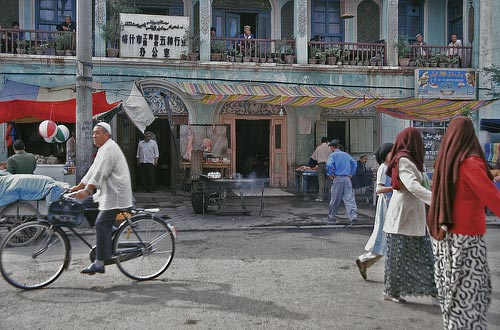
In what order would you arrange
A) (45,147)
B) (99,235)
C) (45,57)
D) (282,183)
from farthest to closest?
(282,183)
(45,147)
(45,57)
(99,235)

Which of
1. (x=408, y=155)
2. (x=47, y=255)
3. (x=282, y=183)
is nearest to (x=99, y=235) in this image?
(x=47, y=255)

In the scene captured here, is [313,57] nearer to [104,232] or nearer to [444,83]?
[444,83]

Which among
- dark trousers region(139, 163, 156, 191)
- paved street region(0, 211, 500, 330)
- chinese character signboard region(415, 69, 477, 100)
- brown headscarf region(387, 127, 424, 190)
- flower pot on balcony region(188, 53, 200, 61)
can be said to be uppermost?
flower pot on balcony region(188, 53, 200, 61)

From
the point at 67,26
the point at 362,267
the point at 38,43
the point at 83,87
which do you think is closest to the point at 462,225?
the point at 362,267

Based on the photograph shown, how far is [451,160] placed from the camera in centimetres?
354

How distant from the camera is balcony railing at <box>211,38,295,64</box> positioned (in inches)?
625

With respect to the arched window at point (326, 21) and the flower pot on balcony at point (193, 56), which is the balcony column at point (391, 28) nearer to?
the arched window at point (326, 21)

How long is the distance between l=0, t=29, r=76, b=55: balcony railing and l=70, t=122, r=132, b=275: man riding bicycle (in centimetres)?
1055

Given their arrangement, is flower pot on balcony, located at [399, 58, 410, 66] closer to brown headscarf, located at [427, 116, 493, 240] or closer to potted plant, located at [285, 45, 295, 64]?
potted plant, located at [285, 45, 295, 64]

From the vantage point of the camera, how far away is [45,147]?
1566cm

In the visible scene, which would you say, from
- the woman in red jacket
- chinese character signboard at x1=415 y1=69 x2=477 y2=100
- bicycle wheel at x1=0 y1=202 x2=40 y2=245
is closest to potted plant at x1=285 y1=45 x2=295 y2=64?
chinese character signboard at x1=415 y1=69 x2=477 y2=100

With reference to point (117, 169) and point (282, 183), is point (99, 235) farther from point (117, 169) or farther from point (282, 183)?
point (282, 183)

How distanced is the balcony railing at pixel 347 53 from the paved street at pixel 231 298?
401 inches

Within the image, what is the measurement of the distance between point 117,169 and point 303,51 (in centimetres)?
1179
